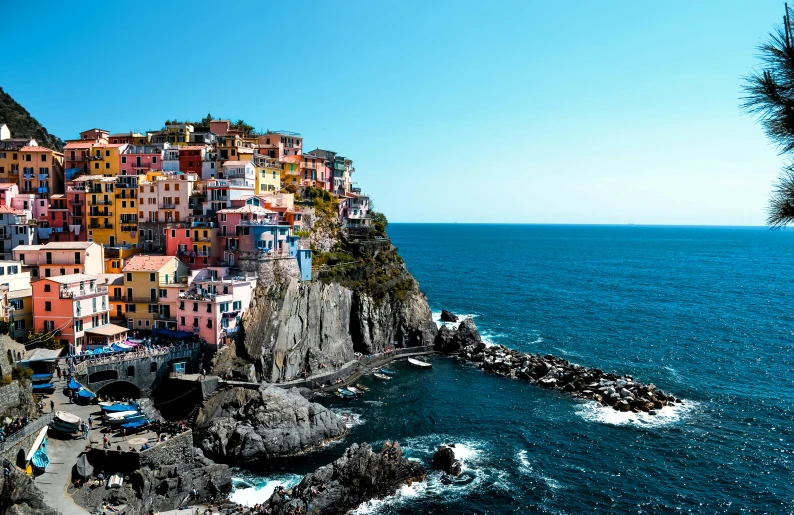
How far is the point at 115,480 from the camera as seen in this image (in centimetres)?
4222

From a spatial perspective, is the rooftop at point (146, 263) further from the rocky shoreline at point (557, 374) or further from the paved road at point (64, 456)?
the rocky shoreline at point (557, 374)

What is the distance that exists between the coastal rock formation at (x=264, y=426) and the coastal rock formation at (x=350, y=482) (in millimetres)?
8669

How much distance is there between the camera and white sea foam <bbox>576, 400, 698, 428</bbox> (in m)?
58.3

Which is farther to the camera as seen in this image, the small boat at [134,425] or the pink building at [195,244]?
the pink building at [195,244]

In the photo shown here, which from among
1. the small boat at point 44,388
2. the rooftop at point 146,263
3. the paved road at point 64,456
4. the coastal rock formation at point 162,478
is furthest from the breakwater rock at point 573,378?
the small boat at point 44,388

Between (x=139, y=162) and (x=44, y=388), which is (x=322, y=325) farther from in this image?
(x=139, y=162)

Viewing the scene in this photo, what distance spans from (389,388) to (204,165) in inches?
2020

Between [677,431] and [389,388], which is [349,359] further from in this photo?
[677,431]

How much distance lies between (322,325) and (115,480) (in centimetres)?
3654

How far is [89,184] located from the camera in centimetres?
8588

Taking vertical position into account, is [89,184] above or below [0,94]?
below

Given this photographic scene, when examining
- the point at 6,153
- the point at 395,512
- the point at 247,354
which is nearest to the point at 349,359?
the point at 247,354

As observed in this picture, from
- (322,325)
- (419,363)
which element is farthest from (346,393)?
(419,363)

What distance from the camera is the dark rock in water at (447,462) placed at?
1887 inches
